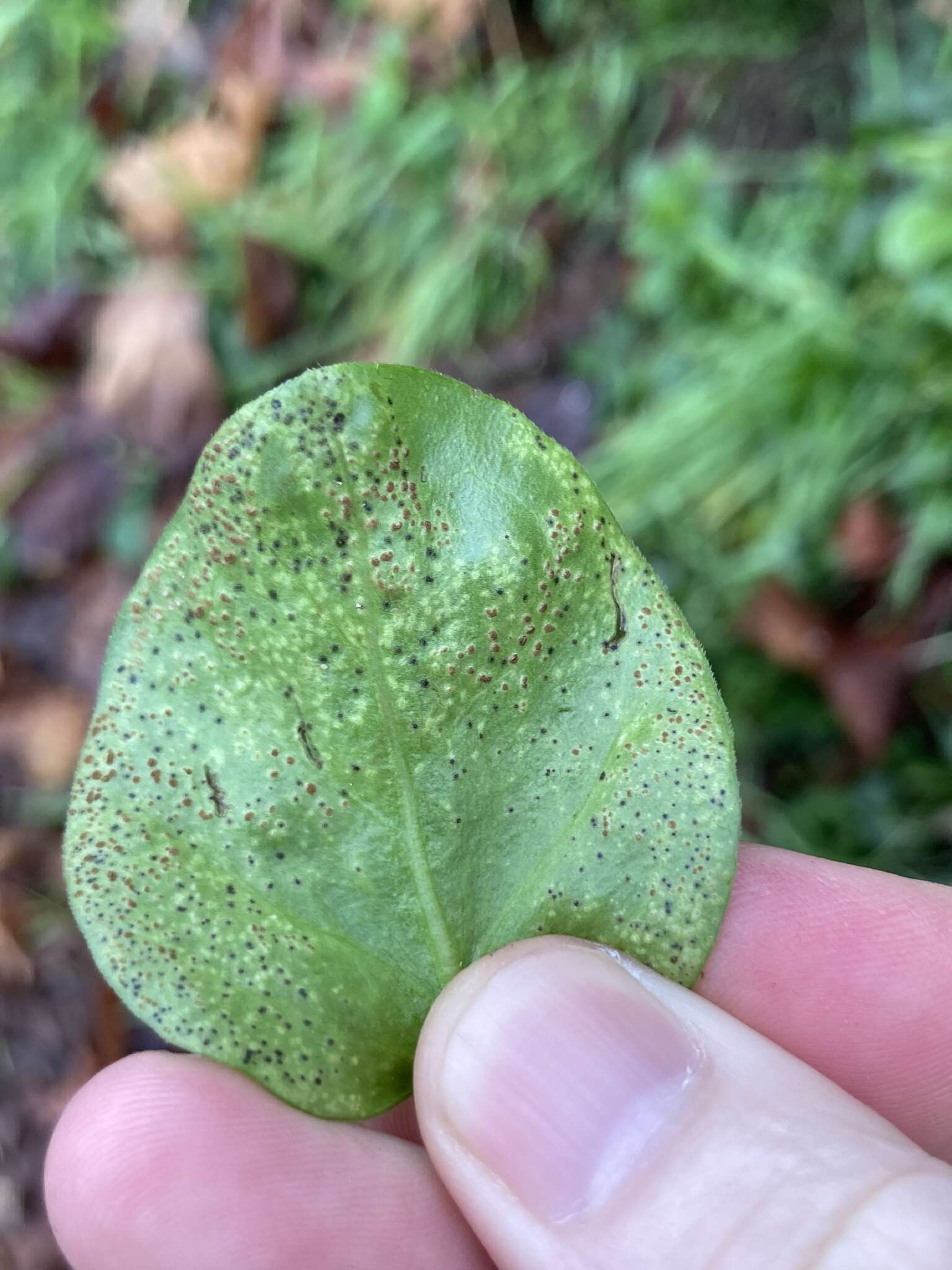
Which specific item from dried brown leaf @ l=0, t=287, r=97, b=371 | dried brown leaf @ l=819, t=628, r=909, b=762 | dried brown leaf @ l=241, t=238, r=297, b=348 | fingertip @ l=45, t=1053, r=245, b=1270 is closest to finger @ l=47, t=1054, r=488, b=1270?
fingertip @ l=45, t=1053, r=245, b=1270

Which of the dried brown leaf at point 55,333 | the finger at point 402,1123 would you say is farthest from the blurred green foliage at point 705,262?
the finger at point 402,1123

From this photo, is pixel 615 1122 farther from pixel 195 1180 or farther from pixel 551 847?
pixel 195 1180

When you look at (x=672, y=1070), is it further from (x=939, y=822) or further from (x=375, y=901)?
(x=939, y=822)

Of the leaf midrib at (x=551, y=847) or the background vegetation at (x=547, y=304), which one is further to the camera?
the background vegetation at (x=547, y=304)

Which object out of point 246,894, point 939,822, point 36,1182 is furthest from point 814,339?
point 36,1182

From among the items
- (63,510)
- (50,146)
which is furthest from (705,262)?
(50,146)

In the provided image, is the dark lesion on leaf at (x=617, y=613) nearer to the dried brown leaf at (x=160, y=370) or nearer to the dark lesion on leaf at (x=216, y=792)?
the dark lesion on leaf at (x=216, y=792)
